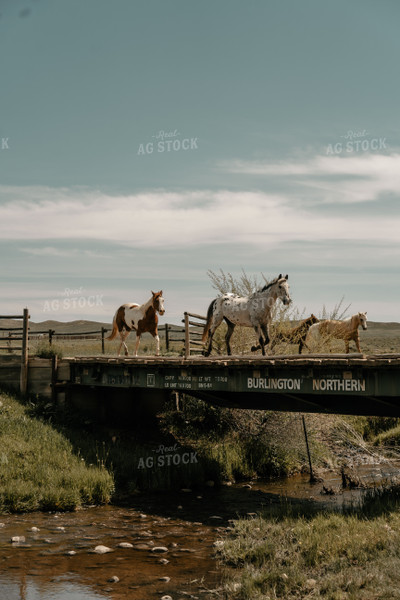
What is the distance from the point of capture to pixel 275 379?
18406mm

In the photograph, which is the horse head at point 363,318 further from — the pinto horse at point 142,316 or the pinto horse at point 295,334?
the pinto horse at point 142,316

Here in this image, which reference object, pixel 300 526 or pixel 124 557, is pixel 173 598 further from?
pixel 300 526

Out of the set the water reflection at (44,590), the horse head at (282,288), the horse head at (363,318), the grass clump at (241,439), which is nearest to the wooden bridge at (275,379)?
the grass clump at (241,439)

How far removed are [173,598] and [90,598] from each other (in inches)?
57.3

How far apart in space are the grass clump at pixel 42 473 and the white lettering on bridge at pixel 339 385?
7228mm

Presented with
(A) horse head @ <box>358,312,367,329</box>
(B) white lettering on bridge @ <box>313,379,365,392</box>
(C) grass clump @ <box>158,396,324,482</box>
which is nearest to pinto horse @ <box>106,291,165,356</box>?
(C) grass clump @ <box>158,396,324,482</box>

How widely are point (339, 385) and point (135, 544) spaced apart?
6.28 metres

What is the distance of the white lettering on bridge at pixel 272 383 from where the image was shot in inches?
706

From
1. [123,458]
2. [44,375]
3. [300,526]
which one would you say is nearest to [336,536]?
[300,526]

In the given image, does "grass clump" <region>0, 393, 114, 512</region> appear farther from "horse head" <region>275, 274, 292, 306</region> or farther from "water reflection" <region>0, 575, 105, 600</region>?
"horse head" <region>275, 274, 292, 306</region>

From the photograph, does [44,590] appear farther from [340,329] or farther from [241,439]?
[340,329]

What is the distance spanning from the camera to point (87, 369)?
26.1m

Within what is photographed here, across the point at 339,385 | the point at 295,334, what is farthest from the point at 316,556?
the point at 295,334

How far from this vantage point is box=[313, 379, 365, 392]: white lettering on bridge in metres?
16.3
